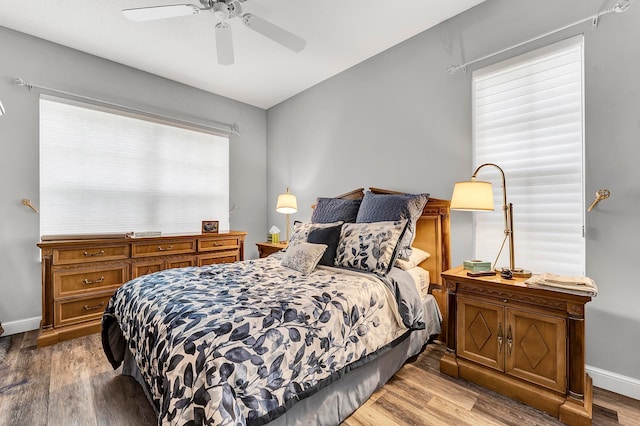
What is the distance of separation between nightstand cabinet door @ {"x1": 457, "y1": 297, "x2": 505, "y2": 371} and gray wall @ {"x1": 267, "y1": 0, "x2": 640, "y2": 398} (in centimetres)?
65

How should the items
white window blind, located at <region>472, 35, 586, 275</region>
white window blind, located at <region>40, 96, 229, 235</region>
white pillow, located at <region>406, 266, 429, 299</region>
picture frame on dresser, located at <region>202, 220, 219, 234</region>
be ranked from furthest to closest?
picture frame on dresser, located at <region>202, 220, 219, 234</region> → white window blind, located at <region>40, 96, 229, 235</region> → white pillow, located at <region>406, 266, 429, 299</region> → white window blind, located at <region>472, 35, 586, 275</region>

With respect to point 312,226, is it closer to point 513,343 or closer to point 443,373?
point 443,373

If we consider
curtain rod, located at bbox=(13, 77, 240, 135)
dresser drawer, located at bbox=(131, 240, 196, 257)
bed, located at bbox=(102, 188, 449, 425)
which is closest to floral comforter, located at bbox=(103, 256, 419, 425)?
bed, located at bbox=(102, 188, 449, 425)

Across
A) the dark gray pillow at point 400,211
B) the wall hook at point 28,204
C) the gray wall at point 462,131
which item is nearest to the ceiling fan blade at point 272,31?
the gray wall at point 462,131

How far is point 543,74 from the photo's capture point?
6.87 ft

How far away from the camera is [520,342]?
5.71 ft

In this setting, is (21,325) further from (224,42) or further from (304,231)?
(224,42)

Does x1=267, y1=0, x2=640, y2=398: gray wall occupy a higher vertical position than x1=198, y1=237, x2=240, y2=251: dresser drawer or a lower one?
higher

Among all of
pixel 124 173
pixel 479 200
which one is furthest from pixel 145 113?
pixel 479 200

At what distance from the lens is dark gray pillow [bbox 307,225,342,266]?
2.31m

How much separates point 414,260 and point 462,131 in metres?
1.18

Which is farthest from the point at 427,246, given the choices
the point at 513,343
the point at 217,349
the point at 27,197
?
the point at 27,197

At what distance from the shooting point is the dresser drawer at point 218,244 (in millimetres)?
3484

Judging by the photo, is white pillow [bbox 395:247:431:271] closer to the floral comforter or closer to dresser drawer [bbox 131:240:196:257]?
the floral comforter
